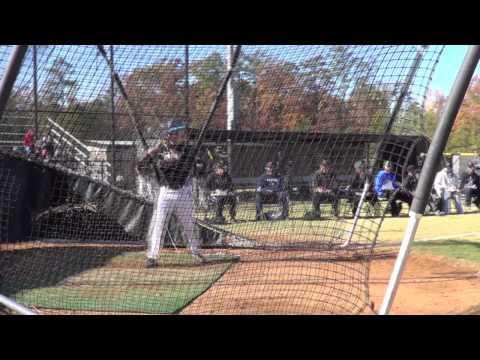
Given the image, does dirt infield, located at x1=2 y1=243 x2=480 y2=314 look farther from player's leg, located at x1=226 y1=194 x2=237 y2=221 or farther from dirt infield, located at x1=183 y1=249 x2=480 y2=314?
player's leg, located at x1=226 y1=194 x2=237 y2=221

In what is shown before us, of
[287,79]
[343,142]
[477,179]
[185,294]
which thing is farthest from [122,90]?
[477,179]

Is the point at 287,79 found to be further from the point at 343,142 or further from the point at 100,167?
the point at 100,167

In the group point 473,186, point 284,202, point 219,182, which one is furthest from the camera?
point 473,186

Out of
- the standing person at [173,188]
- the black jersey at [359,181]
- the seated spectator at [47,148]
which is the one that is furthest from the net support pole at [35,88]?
the black jersey at [359,181]

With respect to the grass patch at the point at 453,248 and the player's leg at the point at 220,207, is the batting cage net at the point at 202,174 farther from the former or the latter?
the grass patch at the point at 453,248

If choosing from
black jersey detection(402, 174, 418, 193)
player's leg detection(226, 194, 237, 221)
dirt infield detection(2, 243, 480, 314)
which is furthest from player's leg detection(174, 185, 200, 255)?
black jersey detection(402, 174, 418, 193)

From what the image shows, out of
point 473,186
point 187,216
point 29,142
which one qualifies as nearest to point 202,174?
point 187,216

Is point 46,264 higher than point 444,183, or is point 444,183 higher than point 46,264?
point 444,183

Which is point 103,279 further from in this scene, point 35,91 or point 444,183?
point 444,183

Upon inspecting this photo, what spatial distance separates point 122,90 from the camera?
20.9 ft

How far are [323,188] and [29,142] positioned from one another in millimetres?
3849

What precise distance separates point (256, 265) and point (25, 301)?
9.73 ft

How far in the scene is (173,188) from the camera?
23.8 feet

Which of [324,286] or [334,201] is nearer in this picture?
[334,201]
